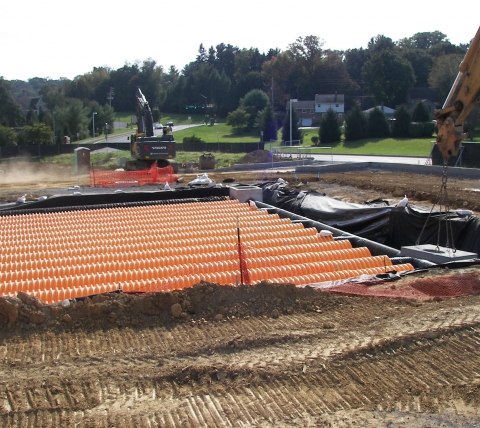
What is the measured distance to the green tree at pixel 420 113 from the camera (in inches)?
2387

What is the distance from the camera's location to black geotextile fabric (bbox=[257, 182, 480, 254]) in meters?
13.5

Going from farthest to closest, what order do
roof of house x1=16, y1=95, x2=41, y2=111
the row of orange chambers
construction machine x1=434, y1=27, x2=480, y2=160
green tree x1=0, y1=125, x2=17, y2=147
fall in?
roof of house x1=16, y1=95, x2=41, y2=111, green tree x1=0, y1=125, x2=17, y2=147, the row of orange chambers, construction machine x1=434, y1=27, x2=480, y2=160

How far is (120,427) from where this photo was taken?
4848mm

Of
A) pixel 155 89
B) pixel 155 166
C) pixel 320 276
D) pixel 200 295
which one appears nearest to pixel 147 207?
pixel 320 276

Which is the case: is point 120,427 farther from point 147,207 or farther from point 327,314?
point 147,207

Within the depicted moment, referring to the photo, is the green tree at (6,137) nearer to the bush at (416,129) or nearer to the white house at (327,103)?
the bush at (416,129)

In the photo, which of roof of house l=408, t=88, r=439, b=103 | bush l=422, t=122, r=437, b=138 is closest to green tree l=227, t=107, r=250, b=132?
roof of house l=408, t=88, r=439, b=103

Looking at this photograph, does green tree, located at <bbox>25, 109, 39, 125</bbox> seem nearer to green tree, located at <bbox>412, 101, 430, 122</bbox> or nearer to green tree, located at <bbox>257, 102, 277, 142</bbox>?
green tree, located at <bbox>257, 102, 277, 142</bbox>

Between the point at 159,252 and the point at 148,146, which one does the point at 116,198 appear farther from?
the point at 148,146

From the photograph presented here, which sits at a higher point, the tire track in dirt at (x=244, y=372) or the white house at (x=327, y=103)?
the white house at (x=327, y=103)

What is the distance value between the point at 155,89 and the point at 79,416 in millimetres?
111749

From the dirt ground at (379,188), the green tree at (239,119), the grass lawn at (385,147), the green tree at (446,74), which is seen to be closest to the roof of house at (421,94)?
the green tree at (446,74)

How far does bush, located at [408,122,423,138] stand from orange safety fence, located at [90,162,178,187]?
34.1 metres

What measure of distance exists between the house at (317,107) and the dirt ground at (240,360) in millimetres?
85750
